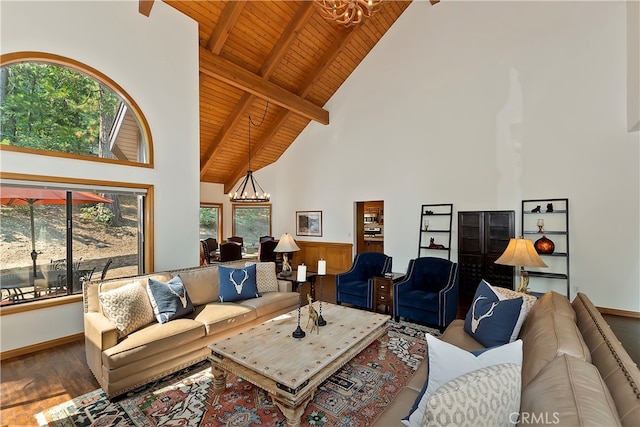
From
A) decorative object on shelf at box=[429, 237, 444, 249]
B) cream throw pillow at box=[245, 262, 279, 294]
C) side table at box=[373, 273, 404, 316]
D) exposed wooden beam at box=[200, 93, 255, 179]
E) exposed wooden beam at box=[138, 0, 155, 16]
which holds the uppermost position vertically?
exposed wooden beam at box=[138, 0, 155, 16]

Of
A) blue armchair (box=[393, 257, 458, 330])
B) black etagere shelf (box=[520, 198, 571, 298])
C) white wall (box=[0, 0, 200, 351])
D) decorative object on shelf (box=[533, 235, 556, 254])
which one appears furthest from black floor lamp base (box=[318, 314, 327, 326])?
decorative object on shelf (box=[533, 235, 556, 254])

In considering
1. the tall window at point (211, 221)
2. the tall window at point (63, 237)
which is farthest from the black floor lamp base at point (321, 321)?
the tall window at point (211, 221)

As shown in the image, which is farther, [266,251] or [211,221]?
[211,221]

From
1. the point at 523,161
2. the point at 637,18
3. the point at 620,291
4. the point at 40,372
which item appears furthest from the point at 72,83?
the point at 620,291

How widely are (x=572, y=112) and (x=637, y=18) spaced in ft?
4.19

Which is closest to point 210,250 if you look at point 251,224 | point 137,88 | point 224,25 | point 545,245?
point 251,224

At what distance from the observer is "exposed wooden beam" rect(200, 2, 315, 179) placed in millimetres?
5055

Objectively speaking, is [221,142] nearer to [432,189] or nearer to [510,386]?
[432,189]

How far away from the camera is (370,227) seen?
9695 millimetres

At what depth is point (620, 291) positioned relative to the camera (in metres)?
4.32

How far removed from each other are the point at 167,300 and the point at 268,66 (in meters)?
4.77

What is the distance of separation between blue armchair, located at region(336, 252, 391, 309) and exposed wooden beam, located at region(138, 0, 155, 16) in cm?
480

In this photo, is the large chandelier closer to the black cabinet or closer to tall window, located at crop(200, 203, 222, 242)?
the black cabinet

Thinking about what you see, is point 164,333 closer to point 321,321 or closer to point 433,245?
point 321,321
